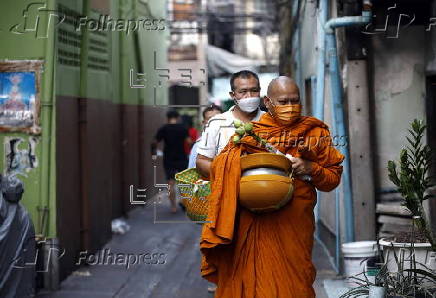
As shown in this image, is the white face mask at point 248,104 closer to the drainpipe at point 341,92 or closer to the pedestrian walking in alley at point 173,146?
the drainpipe at point 341,92

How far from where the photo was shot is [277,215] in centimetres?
464

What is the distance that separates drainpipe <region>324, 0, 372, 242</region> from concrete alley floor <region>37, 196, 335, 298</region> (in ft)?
2.55

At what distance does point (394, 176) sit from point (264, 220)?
1197 millimetres

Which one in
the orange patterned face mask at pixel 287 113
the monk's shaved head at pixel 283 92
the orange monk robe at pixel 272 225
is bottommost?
the orange monk robe at pixel 272 225

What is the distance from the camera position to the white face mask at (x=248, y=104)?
17.8ft

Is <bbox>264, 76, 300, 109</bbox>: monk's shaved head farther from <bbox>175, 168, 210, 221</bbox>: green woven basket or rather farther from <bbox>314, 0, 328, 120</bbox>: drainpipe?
<bbox>314, 0, 328, 120</bbox>: drainpipe

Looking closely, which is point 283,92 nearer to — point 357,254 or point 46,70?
point 357,254

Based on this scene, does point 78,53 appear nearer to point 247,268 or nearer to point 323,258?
point 323,258

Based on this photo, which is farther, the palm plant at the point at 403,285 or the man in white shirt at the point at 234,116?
the man in white shirt at the point at 234,116

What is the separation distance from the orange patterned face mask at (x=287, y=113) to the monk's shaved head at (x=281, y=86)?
10 centimetres

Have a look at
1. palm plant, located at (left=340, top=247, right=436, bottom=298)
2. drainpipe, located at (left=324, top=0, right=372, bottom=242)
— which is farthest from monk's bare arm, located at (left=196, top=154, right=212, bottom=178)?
drainpipe, located at (left=324, top=0, right=372, bottom=242)

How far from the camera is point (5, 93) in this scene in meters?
8.03

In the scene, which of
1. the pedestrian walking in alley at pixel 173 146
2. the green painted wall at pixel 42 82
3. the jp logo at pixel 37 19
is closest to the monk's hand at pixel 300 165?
the green painted wall at pixel 42 82

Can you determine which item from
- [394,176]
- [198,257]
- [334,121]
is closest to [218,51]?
[198,257]
